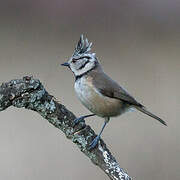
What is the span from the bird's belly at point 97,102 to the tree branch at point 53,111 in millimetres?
693

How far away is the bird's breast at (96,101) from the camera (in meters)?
3.18

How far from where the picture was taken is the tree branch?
230 cm

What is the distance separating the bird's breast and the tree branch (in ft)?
2.28

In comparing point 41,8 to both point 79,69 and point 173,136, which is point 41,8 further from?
point 79,69

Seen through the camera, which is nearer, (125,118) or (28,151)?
(28,151)

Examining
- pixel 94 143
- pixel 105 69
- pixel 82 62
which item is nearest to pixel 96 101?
pixel 82 62

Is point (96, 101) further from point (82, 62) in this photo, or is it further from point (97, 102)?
point (82, 62)

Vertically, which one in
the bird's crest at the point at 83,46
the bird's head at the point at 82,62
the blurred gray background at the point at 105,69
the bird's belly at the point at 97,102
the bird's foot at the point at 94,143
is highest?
the blurred gray background at the point at 105,69

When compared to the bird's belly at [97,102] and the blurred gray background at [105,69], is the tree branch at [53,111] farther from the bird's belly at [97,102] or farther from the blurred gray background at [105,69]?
the blurred gray background at [105,69]

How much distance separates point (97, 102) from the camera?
3.19 metres

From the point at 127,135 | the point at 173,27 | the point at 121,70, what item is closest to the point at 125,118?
the point at 127,135

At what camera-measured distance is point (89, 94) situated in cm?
320

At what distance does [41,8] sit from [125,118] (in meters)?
1.73

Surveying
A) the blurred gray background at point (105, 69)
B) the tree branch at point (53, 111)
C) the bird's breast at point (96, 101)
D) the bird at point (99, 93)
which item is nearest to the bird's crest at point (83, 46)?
the bird at point (99, 93)
